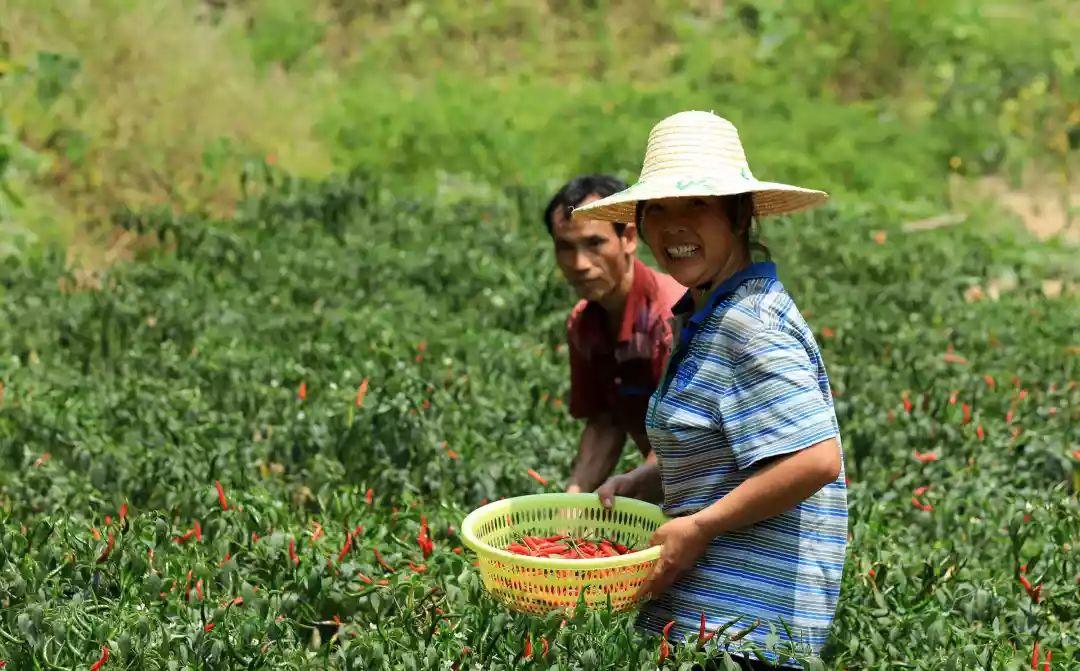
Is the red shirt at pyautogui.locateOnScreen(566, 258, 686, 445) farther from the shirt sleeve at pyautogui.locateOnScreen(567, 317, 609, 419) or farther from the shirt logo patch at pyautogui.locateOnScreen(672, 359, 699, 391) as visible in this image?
the shirt logo patch at pyautogui.locateOnScreen(672, 359, 699, 391)

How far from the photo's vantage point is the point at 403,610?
417cm

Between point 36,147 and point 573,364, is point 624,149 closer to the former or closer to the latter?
point 36,147

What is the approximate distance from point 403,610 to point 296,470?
64.8 inches

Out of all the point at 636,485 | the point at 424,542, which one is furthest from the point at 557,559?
the point at 424,542

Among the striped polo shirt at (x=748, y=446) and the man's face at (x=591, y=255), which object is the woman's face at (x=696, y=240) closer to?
the striped polo shirt at (x=748, y=446)

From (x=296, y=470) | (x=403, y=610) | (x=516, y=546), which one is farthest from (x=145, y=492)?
(x=516, y=546)

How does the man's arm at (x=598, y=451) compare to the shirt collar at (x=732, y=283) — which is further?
the man's arm at (x=598, y=451)

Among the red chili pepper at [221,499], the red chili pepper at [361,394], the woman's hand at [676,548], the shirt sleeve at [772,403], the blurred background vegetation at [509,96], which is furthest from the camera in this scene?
the blurred background vegetation at [509,96]

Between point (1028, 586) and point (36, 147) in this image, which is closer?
Result: point (1028, 586)

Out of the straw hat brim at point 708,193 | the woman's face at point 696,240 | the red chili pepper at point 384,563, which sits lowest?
the red chili pepper at point 384,563

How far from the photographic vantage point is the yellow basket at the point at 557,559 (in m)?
3.57

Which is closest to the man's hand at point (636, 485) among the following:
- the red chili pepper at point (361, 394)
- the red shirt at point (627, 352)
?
the red shirt at point (627, 352)

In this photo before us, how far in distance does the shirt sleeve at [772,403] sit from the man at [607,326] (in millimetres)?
1106

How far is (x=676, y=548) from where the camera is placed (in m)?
3.56
